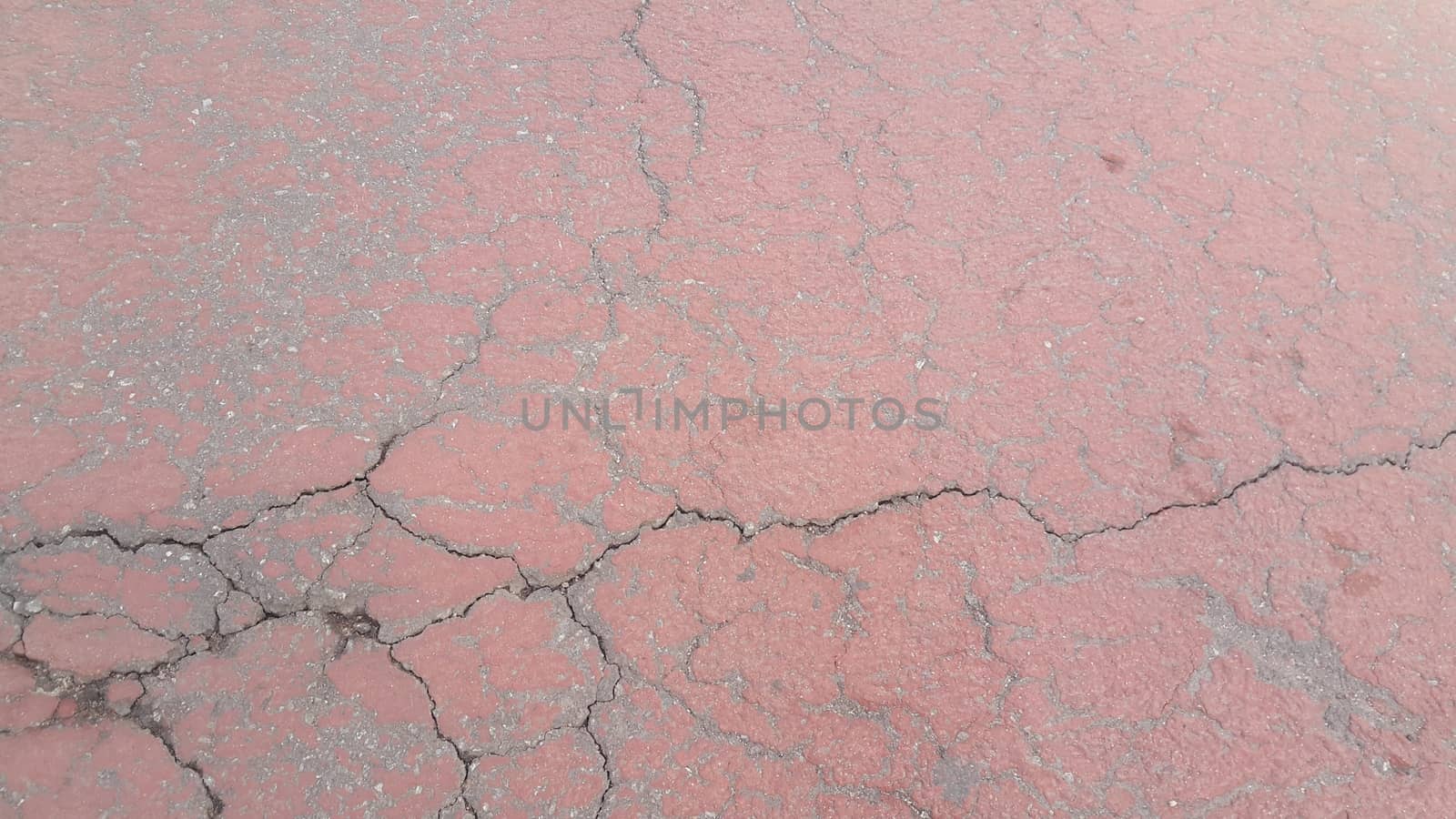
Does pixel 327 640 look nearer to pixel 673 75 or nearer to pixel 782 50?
pixel 673 75

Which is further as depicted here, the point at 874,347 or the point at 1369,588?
the point at 874,347

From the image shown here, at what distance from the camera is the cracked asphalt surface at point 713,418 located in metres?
2.24

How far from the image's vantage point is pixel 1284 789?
7.37 feet

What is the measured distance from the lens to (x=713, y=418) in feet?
8.91

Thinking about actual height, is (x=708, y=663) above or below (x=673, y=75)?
below

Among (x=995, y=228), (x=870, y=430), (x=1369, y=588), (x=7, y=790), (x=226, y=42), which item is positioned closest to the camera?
(x=7, y=790)

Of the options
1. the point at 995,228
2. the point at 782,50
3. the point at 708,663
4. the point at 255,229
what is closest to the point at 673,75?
the point at 782,50

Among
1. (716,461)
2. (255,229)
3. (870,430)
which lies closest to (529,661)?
(716,461)

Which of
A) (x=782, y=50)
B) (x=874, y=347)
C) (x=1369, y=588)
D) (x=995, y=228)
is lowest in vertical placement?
(x=1369, y=588)

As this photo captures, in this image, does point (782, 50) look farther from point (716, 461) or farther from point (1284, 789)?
point (1284, 789)

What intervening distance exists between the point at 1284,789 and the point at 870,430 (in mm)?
1381

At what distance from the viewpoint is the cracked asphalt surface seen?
7.36 ft

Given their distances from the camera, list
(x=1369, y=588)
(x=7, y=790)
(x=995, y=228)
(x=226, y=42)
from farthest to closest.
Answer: (x=226, y=42) < (x=995, y=228) < (x=1369, y=588) < (x=7, y=790)

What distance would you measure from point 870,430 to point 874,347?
302 mm
